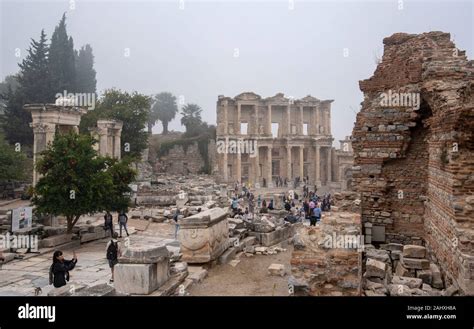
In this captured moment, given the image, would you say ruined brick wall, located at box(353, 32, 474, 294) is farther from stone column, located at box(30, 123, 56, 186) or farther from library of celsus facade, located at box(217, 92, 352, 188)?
library of celsus facade, located at box(217, 92, 352, 188)

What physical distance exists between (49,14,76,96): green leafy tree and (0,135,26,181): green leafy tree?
12302mm

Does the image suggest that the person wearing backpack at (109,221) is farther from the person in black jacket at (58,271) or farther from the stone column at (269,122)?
the stone column at (269,122)

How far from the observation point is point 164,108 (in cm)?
6925

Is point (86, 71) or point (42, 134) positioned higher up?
point (86, 71)

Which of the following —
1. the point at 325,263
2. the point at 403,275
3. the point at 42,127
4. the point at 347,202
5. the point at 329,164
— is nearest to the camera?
the point at 325,263

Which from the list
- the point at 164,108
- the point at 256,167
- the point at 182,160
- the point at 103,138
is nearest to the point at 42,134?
the point at 103,138

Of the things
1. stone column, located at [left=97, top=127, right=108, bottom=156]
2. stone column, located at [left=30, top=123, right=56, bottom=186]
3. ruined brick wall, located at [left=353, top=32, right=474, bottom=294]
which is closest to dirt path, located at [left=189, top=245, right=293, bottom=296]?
ruined brick wall, located at [left=353, top=32, right=474, bottom=294]

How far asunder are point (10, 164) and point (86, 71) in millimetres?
28247

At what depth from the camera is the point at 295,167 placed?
174 feet

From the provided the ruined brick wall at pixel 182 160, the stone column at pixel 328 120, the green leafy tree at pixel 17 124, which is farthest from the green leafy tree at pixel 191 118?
the green leafy tree at pixel 17 124

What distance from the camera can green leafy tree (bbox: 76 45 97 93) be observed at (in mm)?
48688

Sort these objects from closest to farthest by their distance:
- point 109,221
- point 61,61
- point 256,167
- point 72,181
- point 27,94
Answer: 1. point 72,181
2. point 109,221
3. point 27,94
4. point 61,61
5. point 256,167

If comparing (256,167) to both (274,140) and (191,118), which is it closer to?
(274,140)
